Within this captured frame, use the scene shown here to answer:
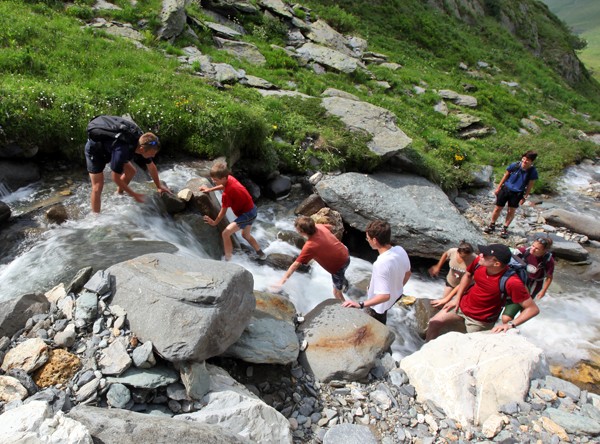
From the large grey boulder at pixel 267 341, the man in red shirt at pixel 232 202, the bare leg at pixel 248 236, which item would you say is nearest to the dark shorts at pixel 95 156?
the man in red shirt at pixel 232 202

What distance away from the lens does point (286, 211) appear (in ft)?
41.7

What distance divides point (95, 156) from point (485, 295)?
7859 millimetres

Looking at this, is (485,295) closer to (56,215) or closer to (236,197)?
(236,197)

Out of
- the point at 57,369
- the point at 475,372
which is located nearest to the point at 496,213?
the point at 475,372

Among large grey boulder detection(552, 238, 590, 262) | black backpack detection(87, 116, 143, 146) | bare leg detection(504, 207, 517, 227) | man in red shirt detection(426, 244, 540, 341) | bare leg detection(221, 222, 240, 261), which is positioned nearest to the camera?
man in red shirt detection(426, 244, 540, 341)

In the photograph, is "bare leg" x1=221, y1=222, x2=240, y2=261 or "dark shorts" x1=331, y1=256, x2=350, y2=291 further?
"bare leg" x1=221, y1=222, x2=240, y2=261

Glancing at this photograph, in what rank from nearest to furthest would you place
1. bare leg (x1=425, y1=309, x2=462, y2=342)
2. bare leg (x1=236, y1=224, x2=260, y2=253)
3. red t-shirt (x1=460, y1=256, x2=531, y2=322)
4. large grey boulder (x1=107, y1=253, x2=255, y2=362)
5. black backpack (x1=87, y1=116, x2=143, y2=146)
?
1. large grey boulder (x1=107, y1=253, x2=255, y2=362)
2. red t-shirt (x1=460, y1=256, x2=531, y2=322)
3. bare leg (x1=425, y1=309, x2=462, y2=342)
4. black backpack (x1=87, y1=116, x2=143, y2=146)
5. bare leg (x1=236, y1=224, x2=260, y2=253)

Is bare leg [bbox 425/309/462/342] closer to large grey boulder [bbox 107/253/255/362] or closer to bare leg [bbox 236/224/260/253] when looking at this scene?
large grey boulder [bbox 107/253/255/362]

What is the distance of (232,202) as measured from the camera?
877 cm

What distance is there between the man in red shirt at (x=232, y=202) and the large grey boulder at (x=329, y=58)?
49.0 ft

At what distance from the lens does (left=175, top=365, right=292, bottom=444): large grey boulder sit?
4438mm

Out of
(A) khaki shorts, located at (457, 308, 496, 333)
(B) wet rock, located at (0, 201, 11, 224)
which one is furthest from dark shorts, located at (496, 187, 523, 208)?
(B) wet rock, located at (0, 201, 11, 224)

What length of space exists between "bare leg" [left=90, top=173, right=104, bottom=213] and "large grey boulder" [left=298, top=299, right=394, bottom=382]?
5118mm

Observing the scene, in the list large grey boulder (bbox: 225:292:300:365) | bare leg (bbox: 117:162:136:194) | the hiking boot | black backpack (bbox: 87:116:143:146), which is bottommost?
the hiking boot
